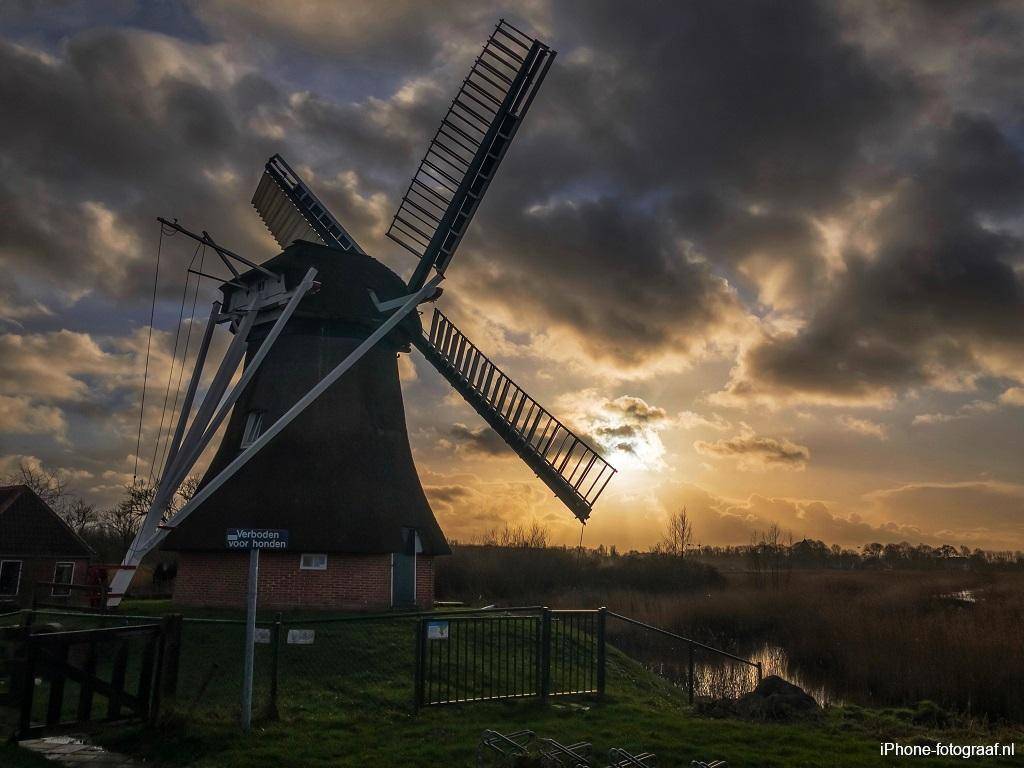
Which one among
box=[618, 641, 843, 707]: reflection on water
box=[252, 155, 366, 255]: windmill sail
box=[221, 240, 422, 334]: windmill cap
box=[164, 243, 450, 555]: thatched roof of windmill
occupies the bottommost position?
box=[618, 641, 843, 707]: reflection on water

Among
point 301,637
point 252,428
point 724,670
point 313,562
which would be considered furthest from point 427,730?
point 724,670

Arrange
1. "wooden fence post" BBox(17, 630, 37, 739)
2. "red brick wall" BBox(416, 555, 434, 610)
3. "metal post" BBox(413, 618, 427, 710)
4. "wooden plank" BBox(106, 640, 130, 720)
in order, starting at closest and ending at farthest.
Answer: "wooden fence post" BBox(17, 630, 37, 739) < "wooden plank" BBox(106, 640, 130, 720) < "metal post" BBox(413, 618, 427, 710) < "red brick wall" BBox(416, 555, 434, 610)

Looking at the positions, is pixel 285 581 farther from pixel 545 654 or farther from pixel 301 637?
pixel 545 654

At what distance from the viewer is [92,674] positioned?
30.0ft

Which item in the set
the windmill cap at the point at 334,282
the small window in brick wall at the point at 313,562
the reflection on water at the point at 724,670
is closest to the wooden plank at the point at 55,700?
the small window in brick wall at the point at 313,562

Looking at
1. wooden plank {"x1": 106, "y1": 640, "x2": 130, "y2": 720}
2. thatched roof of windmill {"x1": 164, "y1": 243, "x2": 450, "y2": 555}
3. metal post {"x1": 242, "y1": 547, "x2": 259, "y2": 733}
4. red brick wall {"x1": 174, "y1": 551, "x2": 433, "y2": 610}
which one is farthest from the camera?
thatched roof of windmill {"x1": 164, "y1": 243, "x2": 450, "y2": 555}

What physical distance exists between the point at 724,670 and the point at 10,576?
29673 mm

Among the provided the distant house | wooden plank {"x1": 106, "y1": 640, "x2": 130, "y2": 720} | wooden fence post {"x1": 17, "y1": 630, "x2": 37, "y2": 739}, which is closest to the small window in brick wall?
wooden plank {"x1": 106, "y1": 640, "x2": 130, "y2": 720}

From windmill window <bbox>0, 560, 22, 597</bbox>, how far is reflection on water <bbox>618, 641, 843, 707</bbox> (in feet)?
84.7

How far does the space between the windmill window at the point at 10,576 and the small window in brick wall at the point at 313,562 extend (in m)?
22.6

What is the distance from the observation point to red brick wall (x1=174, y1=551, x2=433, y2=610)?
17.5 meters

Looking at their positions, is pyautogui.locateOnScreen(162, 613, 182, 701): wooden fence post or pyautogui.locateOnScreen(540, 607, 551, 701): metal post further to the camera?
pyautogui.locateOnScreen(540, 607, 551, 701): metal post

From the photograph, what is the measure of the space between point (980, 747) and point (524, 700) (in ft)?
19.4

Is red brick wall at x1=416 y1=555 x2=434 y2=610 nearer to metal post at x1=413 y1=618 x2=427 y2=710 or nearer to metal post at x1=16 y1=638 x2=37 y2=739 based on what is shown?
metal post at x1=413 y1=618 x2=427 y2=710
